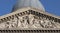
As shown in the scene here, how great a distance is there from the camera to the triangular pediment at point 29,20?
3419cm

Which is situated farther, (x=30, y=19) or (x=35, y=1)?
(x=35, y=1)

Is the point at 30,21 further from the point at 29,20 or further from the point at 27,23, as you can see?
the point at 27,23

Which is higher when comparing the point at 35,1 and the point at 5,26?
the point at 35,1

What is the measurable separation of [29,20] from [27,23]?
13.0 inches

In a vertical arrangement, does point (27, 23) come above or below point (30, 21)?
below

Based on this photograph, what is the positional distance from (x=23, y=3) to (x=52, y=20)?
8.42 meters

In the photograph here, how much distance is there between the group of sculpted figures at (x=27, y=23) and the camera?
34.2 metres

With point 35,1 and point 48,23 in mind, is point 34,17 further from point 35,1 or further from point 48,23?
point 35,1

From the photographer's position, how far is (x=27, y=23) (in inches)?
1348

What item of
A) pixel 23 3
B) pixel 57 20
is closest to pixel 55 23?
pixel 57 20

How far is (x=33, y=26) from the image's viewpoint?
34188 millimetres

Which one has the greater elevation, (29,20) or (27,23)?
(29,20)

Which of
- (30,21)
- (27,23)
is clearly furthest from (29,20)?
(27,23)

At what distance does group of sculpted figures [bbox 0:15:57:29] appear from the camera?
112ft
